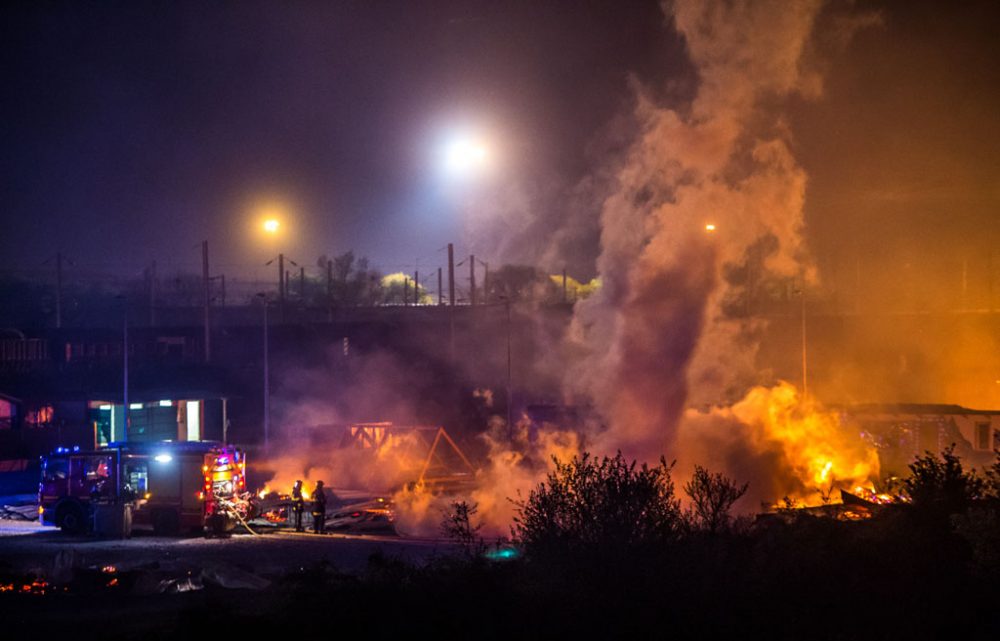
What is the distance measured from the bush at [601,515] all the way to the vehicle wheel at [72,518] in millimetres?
16454

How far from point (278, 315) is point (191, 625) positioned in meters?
53.6

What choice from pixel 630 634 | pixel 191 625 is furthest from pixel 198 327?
pixel 630 634

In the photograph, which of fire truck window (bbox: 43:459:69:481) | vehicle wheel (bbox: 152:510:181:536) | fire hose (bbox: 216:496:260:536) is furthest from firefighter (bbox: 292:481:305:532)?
fire truck window (bbox: 43:459:69:481)

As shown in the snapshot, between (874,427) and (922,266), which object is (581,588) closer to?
(874,427)

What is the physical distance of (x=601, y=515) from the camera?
12.0 meters

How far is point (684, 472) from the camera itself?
87.4 ft

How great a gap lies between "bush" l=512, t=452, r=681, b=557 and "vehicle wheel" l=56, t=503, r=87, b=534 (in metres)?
16.5

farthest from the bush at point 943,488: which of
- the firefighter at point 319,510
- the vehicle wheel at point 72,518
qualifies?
the vehicle wheel at point 72,518

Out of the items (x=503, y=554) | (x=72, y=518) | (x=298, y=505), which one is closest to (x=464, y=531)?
(x=503, y=554)

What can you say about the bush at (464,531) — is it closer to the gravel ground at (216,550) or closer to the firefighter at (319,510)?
the gravel ground at (216,550)

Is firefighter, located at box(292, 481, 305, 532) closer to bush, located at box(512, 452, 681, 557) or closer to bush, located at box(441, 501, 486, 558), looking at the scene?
bush, located at box(441, 501, 486, 558)

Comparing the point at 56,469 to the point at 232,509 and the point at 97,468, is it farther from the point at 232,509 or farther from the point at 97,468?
the point at 232,509

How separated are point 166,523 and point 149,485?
1110mm

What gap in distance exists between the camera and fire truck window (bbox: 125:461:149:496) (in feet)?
79.3
